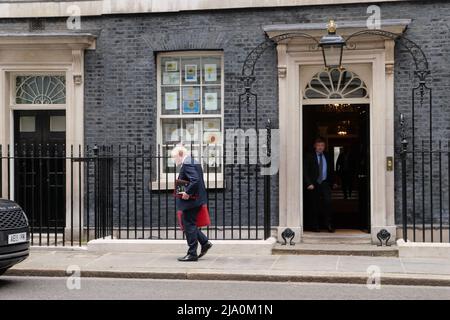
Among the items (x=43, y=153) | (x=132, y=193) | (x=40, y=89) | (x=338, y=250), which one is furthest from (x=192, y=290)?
(x=40, y=89)

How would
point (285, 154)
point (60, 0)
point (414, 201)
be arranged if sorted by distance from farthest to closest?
1. point (60, 0)
2. point (285, 154)
3. point (414, 201)

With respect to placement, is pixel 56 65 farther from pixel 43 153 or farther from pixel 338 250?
pixel 338 250

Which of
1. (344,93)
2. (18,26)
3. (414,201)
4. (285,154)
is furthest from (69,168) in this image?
(414,201)

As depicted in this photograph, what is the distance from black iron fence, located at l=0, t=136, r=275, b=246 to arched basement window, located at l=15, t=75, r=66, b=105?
0.89 m

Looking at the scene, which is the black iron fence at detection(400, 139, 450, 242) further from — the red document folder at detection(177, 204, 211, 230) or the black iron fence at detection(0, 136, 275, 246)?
the red document folder at detection(177, 204, 211, 230)

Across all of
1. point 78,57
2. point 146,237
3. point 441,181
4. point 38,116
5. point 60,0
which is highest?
point 60,0

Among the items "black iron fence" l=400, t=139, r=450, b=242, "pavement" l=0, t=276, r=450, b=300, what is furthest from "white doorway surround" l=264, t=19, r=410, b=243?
"pavement" l=0, t=276, r=450, b=300

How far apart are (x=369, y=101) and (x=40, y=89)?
6.11 m

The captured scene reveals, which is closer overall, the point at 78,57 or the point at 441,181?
the point at 441,181

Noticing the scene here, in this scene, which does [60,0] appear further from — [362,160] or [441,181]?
[441,181]

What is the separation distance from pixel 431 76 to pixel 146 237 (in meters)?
5.64

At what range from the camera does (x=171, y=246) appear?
37.9ft

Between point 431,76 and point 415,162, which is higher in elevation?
point 431,76

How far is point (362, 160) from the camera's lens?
12.9 m
